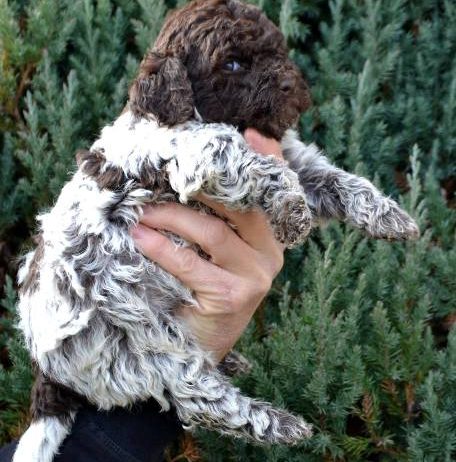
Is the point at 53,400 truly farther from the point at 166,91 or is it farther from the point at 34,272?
the point at 166,91

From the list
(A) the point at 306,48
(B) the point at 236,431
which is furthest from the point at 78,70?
(B) the point at 236,431

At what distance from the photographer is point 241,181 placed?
2820 mm

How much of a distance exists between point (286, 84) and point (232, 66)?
0.64 feet

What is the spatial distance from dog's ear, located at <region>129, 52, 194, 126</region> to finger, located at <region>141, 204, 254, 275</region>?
0.31 meters

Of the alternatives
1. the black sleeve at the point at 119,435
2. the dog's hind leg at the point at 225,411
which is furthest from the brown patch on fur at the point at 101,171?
the black sleeve at the point at 119,435

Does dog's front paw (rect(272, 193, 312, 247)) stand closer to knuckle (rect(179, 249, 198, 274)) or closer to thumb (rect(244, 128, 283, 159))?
thumb (rect(244, 128, 283, 159))

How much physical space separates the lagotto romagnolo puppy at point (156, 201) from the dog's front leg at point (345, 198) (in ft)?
1.30

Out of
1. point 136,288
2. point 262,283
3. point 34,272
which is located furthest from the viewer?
point 262,283

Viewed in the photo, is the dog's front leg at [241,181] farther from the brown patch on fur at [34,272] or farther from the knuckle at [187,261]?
the brown patch on fur at [34,272]

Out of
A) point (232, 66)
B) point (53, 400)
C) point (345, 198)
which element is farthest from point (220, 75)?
point (53, 400)

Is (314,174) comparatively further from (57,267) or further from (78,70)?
(78,70)

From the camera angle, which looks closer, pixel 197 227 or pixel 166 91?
pixel 166 91

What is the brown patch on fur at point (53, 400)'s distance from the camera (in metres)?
2.95

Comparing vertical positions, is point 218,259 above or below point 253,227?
below
